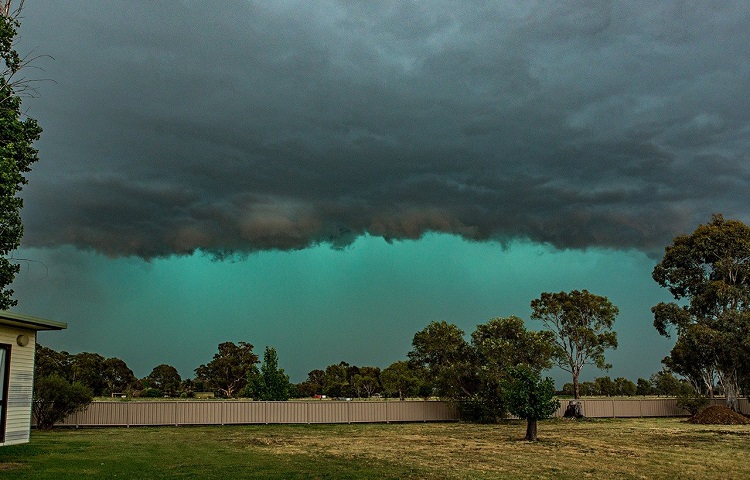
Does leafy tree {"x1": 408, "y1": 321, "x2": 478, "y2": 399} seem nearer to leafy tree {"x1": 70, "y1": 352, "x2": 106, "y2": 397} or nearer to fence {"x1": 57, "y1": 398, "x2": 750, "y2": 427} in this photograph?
fence {"x1": 57, "y1": 398, "x2": 750, "y2": 427}

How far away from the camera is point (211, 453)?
19.6 metres

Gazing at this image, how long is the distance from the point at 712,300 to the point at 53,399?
1655 inches

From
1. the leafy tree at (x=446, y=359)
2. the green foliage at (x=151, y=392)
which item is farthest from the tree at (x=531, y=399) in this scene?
the green foliage at (x=151, y=392)

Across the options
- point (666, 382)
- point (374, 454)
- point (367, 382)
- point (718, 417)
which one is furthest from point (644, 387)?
point (374, 454)

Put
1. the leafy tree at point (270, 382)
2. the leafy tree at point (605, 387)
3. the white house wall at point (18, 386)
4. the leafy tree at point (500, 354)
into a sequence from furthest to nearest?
the leafy tree at point (605, 387) < the leafy tree at point (270, 382) < the leafy tree at point (500, 354) < the white house wall at point (18, 386)

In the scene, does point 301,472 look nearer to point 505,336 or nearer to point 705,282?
point 505,336

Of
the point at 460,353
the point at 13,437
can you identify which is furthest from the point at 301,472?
the point at 460,353

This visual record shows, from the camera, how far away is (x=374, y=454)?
19.5m

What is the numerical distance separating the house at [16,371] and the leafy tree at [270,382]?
83.3ft

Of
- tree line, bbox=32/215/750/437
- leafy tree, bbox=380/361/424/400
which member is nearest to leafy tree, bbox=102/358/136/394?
tree line, bbox=32/215/750/437

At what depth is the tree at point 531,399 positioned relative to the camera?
81.3 ft

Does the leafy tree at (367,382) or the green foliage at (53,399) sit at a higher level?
the green foliage at (53,399)

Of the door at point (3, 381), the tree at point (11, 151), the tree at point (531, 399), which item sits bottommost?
the tree at point (531, 399)

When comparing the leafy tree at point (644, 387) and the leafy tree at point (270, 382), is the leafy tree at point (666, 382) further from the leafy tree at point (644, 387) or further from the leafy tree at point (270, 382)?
the leafy tree at point (270, 382)
